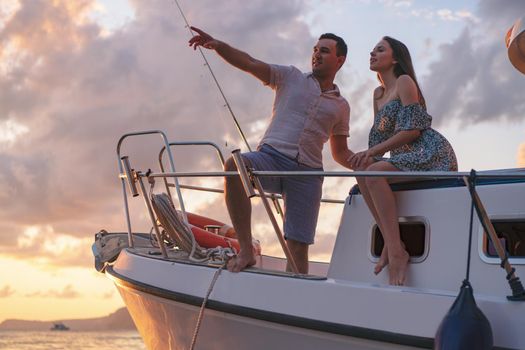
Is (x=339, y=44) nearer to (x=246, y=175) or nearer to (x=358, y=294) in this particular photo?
(x=246, y=175)

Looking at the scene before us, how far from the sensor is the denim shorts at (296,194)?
5.61 metres

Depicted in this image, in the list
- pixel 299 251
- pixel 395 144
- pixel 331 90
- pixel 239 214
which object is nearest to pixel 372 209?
pixel 395 144

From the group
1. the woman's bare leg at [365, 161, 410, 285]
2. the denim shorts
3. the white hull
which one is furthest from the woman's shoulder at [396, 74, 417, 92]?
the denim shorts

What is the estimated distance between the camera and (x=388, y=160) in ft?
16.1

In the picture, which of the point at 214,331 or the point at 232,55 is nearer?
the point at 214,331

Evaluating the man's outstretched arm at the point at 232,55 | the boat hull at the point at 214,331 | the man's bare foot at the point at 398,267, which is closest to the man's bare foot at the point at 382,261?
the man's bare foot at the point at 398,267

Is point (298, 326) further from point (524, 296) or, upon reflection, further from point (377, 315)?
point (524, 296)

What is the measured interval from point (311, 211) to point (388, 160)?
3.60 feet

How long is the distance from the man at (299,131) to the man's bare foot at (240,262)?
0.02 m

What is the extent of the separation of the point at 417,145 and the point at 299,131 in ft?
2.99

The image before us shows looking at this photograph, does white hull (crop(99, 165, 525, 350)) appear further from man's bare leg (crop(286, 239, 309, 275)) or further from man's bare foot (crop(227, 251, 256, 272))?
man's bare leg (crop(286, 239, 309, 275))

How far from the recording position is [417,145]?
503 centimetres

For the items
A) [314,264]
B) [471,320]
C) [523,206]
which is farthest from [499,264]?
[314,264]

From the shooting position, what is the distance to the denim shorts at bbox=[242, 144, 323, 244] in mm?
5613
